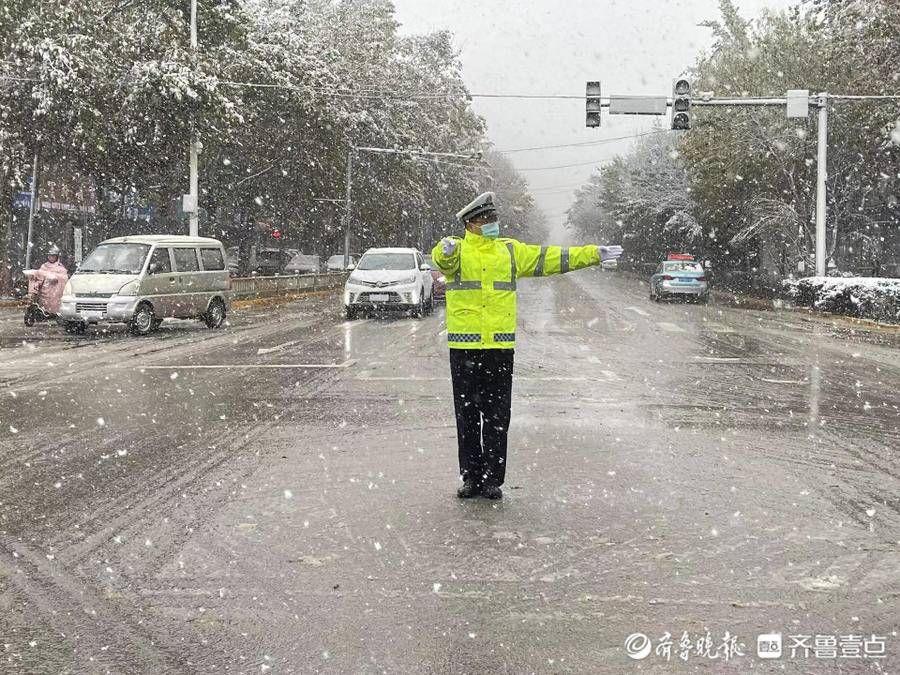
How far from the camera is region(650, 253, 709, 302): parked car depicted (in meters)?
32.5

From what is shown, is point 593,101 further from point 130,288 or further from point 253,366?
point 253,366

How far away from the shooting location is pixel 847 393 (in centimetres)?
1098

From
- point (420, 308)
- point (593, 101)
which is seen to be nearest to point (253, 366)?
point (420, 308)

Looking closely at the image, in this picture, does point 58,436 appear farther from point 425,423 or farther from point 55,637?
point 55,637

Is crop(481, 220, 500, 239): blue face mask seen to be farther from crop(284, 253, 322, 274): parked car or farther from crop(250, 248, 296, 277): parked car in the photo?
crop(250, 248, 296, 277): parked car

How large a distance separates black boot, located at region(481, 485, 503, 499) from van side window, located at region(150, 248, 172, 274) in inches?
571

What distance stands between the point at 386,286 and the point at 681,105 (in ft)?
28.6

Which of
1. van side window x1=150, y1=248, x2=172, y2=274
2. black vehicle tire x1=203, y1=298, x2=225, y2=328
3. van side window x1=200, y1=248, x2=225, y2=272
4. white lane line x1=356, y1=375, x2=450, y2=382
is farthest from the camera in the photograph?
van side window x1=200, y1=248, x2=225, y2=272

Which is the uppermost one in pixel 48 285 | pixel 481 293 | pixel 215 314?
pixel 481 293

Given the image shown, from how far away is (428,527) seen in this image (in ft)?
17.6

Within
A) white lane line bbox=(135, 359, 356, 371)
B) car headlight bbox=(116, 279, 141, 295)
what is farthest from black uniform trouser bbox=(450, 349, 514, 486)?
car headlight bbox=(116, 279, 141, 295)

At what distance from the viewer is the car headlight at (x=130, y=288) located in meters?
18.2

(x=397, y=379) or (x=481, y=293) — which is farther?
(x=397, y=379)

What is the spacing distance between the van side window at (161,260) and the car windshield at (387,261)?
5.55 metres
